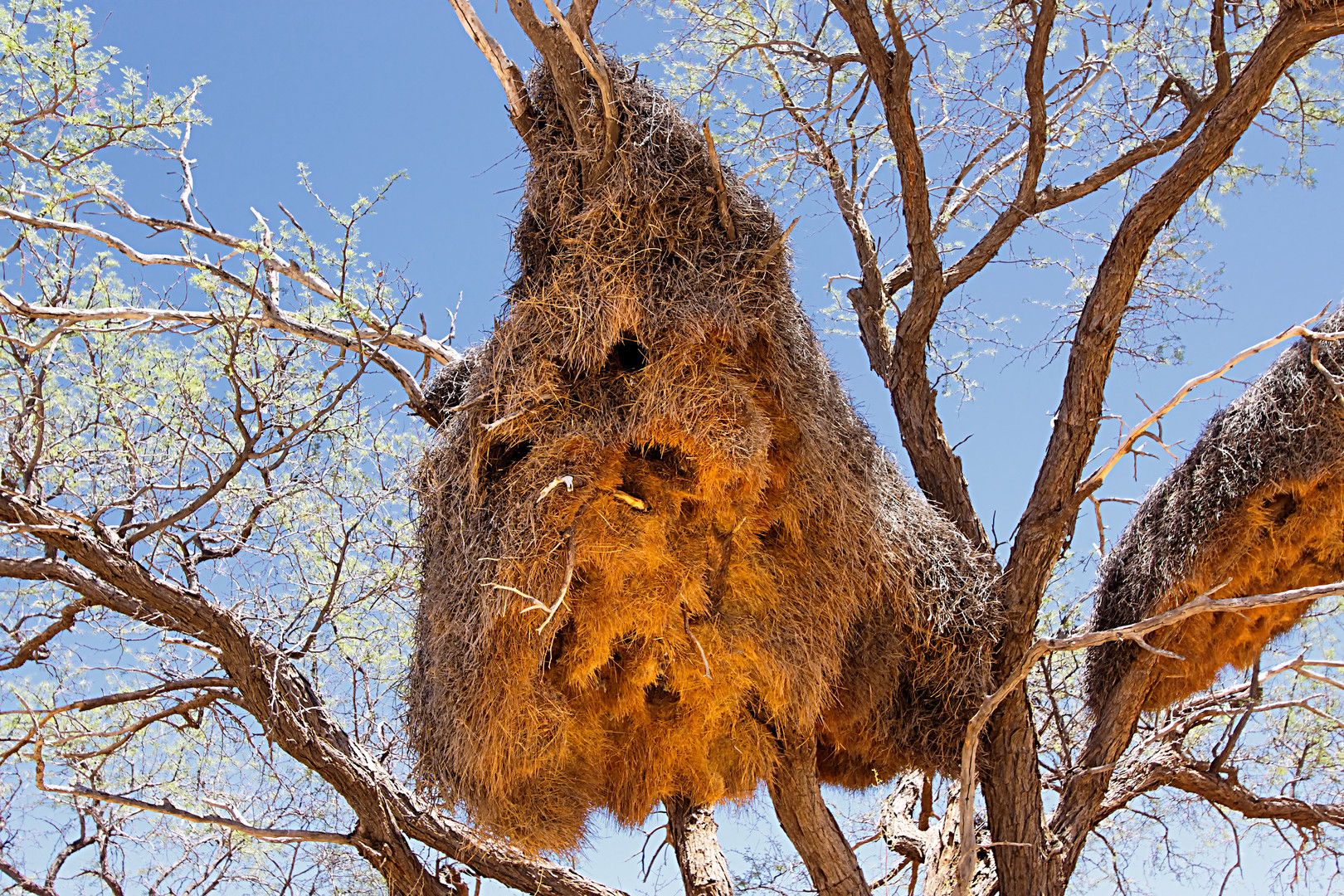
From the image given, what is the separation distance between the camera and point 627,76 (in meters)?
4.11

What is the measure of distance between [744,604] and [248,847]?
3.86 meters

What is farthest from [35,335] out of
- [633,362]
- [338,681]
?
[633,362]

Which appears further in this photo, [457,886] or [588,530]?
[457,886]

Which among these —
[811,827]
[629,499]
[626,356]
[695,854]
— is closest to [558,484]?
[629,499]

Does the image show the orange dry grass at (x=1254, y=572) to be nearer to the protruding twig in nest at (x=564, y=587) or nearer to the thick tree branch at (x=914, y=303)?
the thick tree branch at (x=914, y=303)

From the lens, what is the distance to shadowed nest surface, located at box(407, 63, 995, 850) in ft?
12.7

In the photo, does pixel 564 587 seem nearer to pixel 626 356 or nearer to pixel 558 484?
pixel 558 484

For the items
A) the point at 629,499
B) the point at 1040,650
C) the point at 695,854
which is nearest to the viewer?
the point at 1040,650

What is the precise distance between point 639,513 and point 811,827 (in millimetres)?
1766

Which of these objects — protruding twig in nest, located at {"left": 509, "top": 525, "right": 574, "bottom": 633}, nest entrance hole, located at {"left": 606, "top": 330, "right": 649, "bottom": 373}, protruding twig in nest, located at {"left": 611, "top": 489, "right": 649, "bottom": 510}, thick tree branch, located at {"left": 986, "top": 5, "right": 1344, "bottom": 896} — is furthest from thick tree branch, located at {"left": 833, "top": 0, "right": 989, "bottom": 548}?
protruding twig in nest, located at {"left": 509, "top": 525, "right": 574, "bottom": 633}

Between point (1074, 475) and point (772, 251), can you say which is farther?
point (1074, 475)

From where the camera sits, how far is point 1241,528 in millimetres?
4574

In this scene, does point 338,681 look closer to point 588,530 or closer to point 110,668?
point 110,668

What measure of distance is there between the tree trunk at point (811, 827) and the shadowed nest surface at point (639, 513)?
25 centimetres
